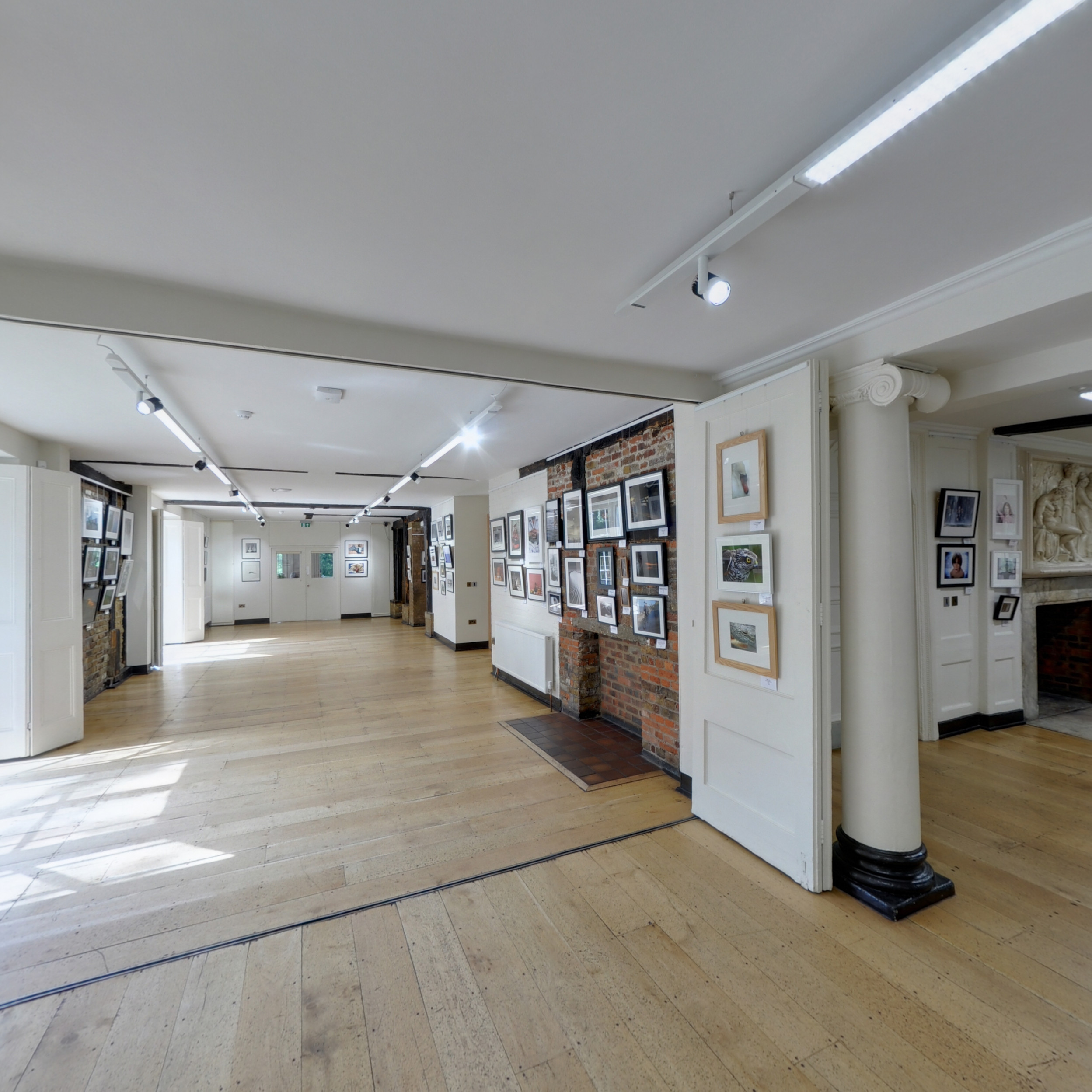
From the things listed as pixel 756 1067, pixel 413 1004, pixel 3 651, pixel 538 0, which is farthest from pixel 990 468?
pixel 3 651

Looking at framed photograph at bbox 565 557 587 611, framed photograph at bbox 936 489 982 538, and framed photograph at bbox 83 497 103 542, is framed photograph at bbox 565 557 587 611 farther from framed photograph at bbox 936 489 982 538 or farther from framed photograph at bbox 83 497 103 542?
framed photograph at bbox 83 497 103 542

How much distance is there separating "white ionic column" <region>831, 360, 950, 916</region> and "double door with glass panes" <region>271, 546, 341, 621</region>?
14283mm

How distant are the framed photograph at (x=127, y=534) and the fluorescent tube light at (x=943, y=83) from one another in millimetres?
8548

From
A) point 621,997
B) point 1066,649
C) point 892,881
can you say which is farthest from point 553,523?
point 1066,649

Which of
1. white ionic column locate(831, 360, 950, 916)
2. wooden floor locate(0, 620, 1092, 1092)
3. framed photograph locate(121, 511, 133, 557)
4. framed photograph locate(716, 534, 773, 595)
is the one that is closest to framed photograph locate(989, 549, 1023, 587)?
wooden floor locate(0, 620, 1092, 1092)

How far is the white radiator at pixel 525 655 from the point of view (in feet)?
19.7

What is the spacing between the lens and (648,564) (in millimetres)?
4375

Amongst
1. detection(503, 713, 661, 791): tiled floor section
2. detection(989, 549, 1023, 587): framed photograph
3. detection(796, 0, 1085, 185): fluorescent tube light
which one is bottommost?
detection(503, 713, 661, 791): tiled floor section

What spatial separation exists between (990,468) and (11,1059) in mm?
6882

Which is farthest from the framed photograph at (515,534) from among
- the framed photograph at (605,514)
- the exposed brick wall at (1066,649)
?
the exposed brick wall at (1066,649)

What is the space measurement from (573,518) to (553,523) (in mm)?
410

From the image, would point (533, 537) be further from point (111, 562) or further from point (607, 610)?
point (111, 562)

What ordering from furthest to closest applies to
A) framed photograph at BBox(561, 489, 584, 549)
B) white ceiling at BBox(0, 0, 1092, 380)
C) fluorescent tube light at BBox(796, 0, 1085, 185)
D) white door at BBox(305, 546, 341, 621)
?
white door at BBox(305, 546, 341, 621)
framed photograph at BBox(561, 489, 584, 549)
white ceiling at BBox(0, 0, 1092, 380)
fluorescent tube light at BBox(796, 0, 1085, 185)

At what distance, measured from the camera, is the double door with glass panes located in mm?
14539
